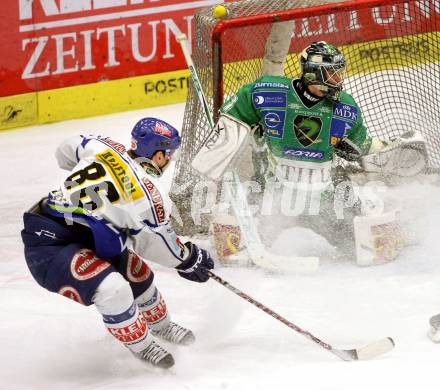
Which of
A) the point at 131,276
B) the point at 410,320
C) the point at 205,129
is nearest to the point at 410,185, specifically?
the point at 205,129

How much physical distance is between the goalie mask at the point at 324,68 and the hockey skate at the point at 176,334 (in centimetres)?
135

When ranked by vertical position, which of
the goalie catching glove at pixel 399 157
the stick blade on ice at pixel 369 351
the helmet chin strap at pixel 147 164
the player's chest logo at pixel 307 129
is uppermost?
the helmet chin strap at pixel 147 164

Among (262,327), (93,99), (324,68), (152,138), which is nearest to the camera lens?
(152,138)

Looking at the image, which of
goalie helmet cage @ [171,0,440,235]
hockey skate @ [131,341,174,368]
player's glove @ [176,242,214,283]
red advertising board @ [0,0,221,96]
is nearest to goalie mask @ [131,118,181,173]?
player's glove @ [176,242,214,283]

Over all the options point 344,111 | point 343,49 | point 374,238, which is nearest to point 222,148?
point 344,111

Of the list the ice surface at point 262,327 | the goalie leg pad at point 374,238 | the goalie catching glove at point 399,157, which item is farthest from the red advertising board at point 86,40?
the goalie leg pad at point 374,238

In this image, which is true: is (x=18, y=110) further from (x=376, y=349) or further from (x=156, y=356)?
(x=376, y=349)

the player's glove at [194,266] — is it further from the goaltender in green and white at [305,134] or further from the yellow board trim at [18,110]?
the yellow board trim at [18,110]

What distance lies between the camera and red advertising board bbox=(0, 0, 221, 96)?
6.95 metres

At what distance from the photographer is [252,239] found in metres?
5.11

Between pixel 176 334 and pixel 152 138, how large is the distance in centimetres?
83

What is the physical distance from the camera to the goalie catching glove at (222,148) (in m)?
5.03

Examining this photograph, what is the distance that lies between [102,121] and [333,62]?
2.82 m

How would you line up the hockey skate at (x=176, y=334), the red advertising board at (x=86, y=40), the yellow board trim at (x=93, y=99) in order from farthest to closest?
the yellow board trim at (x=93, y=99), the red advertising board at (x=86, y=40), the hockey skate at (x=176, y=334)
